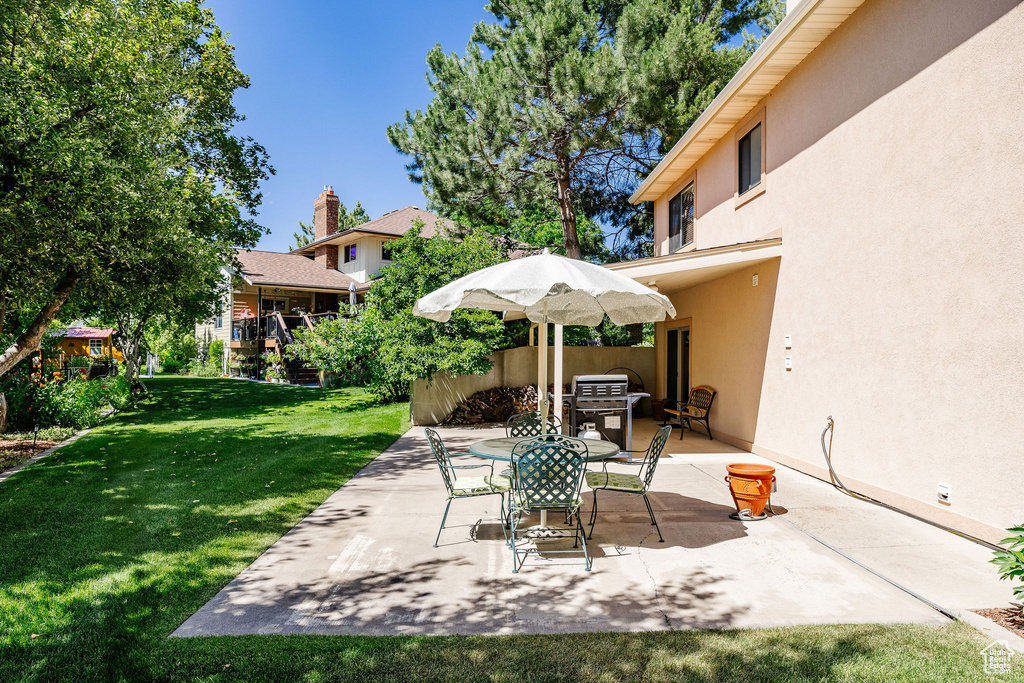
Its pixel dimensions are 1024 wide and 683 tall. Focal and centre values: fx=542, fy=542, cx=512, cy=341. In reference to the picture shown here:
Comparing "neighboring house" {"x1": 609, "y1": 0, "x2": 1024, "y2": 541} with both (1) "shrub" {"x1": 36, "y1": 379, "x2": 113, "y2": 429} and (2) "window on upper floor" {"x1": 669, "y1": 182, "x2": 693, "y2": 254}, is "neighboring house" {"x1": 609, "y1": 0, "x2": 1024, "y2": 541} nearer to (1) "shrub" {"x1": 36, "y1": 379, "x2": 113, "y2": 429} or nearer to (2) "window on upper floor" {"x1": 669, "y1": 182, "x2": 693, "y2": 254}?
(2) "window on upper floor" {"x1": 669, "y1": 182, "x2": 693, "y2": 254}

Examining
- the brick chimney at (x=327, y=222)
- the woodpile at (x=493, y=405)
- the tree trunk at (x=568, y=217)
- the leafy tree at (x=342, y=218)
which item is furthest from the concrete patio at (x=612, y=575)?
the leafy tree at (x=342, y=218)

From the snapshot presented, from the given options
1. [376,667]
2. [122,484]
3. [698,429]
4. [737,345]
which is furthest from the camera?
[698,429]

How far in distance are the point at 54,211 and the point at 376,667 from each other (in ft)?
22.1

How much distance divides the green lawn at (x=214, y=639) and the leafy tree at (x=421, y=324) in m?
4.31

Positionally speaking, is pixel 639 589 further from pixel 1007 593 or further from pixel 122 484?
pixel 122 484

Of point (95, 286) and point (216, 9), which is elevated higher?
point (216, 9)

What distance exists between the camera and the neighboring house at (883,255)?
4711 millimetres

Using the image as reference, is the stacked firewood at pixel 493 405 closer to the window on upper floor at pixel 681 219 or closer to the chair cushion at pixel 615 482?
the window on upper floor at pixel 681 219

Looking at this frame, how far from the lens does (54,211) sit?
647 centimetres

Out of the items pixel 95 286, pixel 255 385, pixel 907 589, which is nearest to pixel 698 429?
pixel 907 589

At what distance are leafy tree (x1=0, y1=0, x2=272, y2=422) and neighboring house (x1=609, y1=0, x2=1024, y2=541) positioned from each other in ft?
24.3

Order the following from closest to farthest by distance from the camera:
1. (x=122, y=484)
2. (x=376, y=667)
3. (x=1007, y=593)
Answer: (x=376, y=667) → (x=1007, y=593) → (x=122, y=484)

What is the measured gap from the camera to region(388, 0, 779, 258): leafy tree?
13852 millimetres

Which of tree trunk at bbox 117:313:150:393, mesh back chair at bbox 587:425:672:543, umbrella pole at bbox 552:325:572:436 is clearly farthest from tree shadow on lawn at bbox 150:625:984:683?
tree trunk at bbox 117:313:150:393
